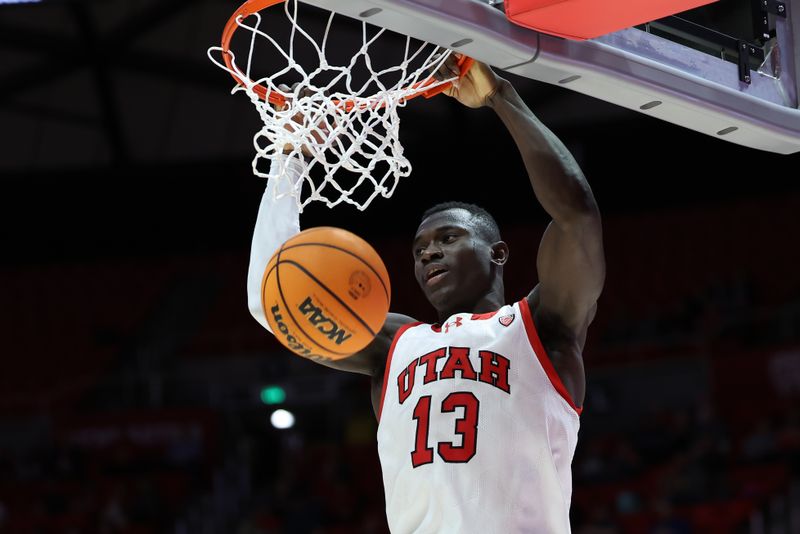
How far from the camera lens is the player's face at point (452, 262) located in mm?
3713

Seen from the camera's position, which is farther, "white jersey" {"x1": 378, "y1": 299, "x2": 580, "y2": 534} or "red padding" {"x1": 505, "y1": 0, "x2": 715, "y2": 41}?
"white jersey" {"x1": 378, "y1": 299, "x2": 580, "y2": 534}

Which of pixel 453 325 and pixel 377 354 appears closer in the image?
pixel 453 325

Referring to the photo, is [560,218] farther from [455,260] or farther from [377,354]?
[377,354]

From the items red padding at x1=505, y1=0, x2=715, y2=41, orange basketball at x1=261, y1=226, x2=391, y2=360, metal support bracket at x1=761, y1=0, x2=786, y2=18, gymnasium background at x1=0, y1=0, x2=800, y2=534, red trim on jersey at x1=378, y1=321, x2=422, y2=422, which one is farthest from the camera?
gymnasium background at x1=0, y1=0, x2=800, y2=534

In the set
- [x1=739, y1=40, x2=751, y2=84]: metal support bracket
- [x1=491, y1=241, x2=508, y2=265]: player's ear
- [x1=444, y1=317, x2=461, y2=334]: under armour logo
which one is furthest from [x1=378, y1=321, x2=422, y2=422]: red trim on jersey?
[x1=739, y1=40, x2=751, y2=84]: metal support bracket

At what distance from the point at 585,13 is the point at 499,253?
3.35 ft

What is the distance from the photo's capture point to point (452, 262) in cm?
371

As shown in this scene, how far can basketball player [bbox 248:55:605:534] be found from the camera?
3.28 meters

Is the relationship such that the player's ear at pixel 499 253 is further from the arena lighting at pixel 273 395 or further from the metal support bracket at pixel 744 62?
the arena lighting at pixel 273 395

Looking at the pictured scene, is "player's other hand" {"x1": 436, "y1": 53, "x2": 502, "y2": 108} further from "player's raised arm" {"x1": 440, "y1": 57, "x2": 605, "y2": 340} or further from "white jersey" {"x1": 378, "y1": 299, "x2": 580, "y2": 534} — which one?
"white jersey" {"x1": 378, "y1": 299, "x2": 580, "y2": 534}

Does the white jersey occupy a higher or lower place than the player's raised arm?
lower

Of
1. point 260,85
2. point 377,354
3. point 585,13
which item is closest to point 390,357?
point 377,354

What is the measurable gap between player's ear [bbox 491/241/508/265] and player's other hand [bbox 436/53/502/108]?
19.9 inches

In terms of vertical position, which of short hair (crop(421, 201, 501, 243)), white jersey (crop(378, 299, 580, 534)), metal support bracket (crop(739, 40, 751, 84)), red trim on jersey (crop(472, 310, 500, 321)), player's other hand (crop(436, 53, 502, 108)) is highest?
metal support bracket (crop(739, 40, 751, 84))
